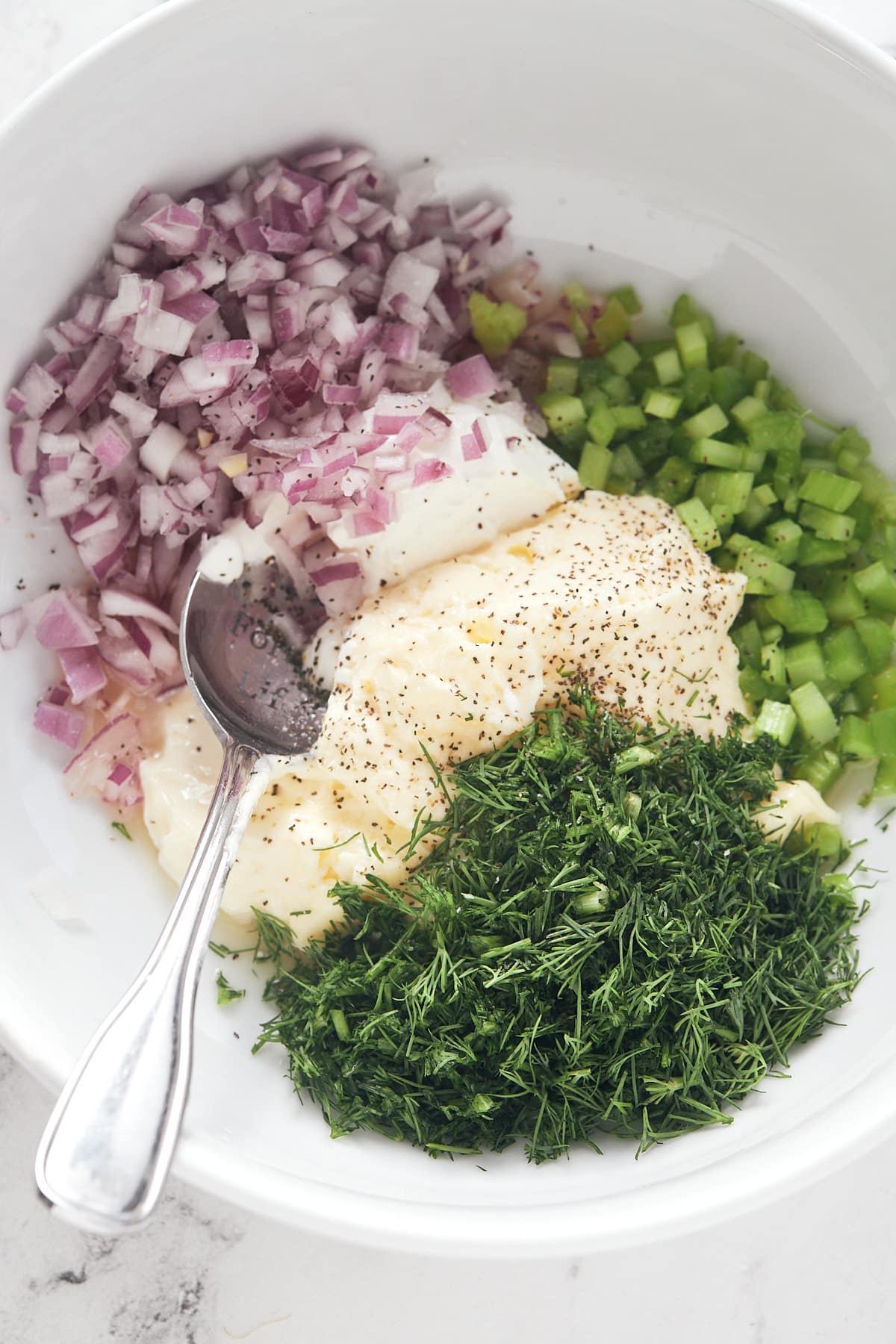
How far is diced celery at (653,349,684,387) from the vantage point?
1.99m

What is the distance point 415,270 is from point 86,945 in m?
1.31

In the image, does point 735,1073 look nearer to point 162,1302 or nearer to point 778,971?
point 778,971

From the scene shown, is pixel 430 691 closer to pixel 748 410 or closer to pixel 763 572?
pixel 763 572

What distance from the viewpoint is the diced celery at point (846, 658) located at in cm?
193

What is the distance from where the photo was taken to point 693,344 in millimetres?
1965

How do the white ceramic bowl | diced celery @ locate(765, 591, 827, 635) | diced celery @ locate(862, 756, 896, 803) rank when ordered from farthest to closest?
1. diced celery @ locate(765, 591, 827, 635)
2. diced celery @ locate(862, 756, 896, 803)
3. the white ceramic bowl

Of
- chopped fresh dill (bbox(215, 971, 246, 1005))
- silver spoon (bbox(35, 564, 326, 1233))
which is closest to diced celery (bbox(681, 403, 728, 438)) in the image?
silver spoon (bbox(35, 564, 326, 1233))

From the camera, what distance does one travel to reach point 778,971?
5.65 feet

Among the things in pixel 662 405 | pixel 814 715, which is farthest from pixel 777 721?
pixel 662 405

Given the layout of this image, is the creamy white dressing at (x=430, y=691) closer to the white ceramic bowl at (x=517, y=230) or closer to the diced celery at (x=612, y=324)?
the white ceramic bowl at (x=517, y=230)

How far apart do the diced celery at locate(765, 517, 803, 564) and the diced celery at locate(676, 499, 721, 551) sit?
0.34 feet

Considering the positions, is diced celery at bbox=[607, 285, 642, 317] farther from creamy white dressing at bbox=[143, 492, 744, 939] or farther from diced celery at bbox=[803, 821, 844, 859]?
diced celery at bbox=[803, 821, 844, 859]

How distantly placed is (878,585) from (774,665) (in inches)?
9.3

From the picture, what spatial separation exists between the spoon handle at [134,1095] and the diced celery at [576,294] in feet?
4.11
